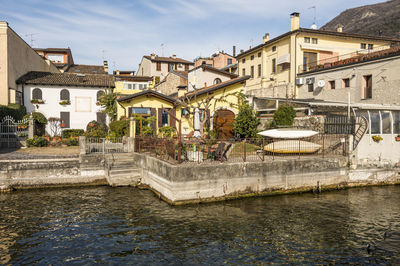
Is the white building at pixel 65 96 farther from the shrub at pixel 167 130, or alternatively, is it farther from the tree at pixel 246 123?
the tree at pixel 246 123

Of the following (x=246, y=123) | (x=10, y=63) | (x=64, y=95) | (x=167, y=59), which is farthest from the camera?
(x=167, y=59)

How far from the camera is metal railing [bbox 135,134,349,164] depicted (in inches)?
542

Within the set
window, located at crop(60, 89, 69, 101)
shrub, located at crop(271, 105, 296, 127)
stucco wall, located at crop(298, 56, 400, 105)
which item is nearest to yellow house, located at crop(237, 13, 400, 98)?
stucco wall, located at crop(298, 56, 400, 105)

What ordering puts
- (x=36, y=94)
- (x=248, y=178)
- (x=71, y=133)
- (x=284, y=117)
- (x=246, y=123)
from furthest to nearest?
(x=36, y=94) → (x=71, y=133) → (x=246, y=123) → (x=284, y=117) → (x=248, y=178)

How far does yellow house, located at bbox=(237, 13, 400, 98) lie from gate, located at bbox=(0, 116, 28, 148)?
23641 mm

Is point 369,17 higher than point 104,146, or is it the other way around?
point 369,17

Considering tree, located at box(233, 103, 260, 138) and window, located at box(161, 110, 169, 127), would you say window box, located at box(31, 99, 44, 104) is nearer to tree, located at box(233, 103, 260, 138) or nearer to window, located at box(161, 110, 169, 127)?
window, located at box(161, 110, 169, 127)

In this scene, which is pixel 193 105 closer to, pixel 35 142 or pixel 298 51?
pixel 35 142

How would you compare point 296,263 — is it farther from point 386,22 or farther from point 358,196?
point 386,22

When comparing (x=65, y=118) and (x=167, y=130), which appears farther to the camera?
(x=65, y=118)

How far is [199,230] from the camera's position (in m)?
10.0

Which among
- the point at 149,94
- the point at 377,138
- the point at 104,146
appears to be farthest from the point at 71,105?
the point at 377,138

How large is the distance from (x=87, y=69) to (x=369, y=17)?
400ft

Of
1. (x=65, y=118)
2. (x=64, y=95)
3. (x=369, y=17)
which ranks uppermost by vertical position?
(x=369, y=17)
